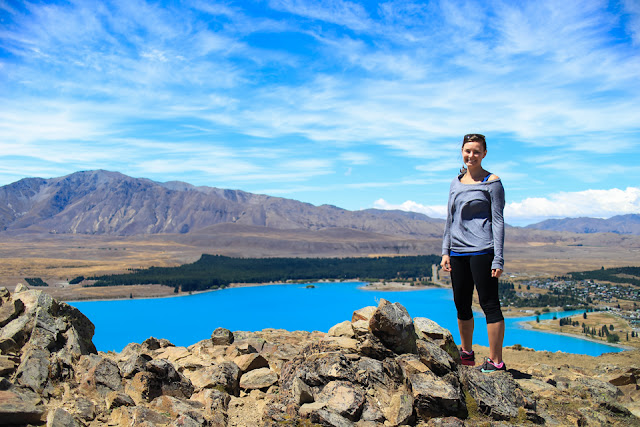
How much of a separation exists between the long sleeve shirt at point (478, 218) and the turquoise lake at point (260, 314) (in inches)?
2169

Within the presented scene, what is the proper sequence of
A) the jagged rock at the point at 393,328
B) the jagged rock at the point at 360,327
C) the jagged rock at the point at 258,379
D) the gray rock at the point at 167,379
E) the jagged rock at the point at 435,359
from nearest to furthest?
the jagged rock at the point at 435,359
the jagged rock at the point at 393,328
the gray rock at the point at 167,379
the jagged rock at the point at 360,327
the jagged rock at the point at 258,379

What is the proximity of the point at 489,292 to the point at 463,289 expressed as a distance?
1.22 ft

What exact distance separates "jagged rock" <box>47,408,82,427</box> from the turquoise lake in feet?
187

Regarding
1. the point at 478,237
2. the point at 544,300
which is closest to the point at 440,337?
the point at 478,237

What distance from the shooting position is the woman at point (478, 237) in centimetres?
622

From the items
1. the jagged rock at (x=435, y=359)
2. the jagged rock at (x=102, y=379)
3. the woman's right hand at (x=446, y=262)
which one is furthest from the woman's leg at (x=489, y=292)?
the jagged rock at (x=102, y=379)

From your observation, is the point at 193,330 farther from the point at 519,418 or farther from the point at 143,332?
the point at 519,418

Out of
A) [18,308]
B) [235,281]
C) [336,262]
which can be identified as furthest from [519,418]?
[336,262]

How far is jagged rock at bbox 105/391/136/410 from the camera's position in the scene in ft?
19.0

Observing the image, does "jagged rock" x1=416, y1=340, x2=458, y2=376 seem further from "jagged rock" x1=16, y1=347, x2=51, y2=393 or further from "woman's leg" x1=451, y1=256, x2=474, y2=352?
"jagged rock" x1=16, y1=347, x2=51, y2=393

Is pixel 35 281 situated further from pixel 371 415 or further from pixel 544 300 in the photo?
pixel 371 415

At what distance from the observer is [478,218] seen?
639 cm

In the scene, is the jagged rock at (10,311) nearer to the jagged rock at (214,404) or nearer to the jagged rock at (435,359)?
the jagged rock at (214,404)

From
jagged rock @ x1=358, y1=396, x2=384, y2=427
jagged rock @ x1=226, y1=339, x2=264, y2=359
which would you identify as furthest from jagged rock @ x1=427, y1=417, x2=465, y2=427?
jagged rock @ x1=226, y1=339, x2=264, y2=359
